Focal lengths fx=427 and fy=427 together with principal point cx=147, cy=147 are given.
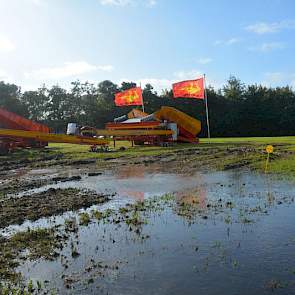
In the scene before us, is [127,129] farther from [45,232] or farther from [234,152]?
[45,232]

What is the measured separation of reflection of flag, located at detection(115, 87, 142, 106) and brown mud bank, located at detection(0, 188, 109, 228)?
2895 cm

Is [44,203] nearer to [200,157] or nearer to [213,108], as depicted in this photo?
[200,157]

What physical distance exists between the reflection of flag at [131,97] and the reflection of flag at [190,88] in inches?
193

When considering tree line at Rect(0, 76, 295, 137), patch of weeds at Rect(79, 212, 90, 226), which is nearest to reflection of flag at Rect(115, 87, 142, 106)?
tree line at Rect(0, 76, 295, 137)

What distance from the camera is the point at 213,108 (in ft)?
236

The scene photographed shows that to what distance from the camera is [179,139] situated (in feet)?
126

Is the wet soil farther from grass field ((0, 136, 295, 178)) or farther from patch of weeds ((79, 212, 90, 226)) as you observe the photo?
grass field ((0, 136, 295, 178))

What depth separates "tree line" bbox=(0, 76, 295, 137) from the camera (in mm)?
69125

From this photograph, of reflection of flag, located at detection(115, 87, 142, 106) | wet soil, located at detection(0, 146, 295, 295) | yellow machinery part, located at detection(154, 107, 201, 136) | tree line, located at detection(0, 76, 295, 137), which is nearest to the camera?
wet soil, located at detection(0, 146, 295, 295)

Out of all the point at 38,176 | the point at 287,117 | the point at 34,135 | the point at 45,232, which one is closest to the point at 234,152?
the point at 38,176

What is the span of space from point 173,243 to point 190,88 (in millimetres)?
31900

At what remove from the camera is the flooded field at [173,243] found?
6.85m

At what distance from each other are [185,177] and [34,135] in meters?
17.9

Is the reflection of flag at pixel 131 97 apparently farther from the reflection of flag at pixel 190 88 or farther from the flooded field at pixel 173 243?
the flooded field at pixel 173 243
